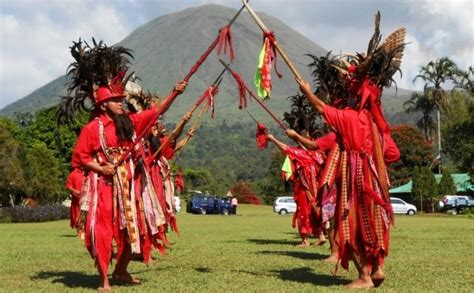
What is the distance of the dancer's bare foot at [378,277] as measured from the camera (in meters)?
8.40

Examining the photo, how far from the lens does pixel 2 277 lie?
989 centimetres

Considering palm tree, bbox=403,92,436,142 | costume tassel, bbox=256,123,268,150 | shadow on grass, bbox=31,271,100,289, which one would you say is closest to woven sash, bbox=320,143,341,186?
costume tassel, bbox=256,123,268,150

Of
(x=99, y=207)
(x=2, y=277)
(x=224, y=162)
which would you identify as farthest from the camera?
(x=224, y=162)

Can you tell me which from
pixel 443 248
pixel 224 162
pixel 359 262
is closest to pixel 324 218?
pixel 359 262

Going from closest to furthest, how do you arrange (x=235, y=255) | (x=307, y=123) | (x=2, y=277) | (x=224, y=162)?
(x=2, y=277)
(x=235, y=255)
(x=307, y=123)
(x=224, y=162)

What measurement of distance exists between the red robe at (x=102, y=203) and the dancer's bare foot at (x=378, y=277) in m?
2.65

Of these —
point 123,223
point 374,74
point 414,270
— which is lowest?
point 414,270

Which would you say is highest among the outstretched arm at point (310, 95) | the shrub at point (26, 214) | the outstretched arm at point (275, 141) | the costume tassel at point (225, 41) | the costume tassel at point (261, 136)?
the costume tassel at point (225, 41)

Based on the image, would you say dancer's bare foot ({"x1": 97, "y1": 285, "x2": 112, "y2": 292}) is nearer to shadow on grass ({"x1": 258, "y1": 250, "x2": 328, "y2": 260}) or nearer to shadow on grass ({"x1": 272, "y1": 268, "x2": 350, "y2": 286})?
shadow on grass ({"x1": 272, "y1": 268, "x2": 350, "y2": 286})

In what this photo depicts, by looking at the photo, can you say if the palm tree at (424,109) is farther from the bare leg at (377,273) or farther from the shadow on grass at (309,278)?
the bare leg at (377,273)

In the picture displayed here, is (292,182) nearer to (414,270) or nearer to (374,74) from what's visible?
(414,270)

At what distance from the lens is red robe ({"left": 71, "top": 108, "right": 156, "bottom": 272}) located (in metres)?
8.41

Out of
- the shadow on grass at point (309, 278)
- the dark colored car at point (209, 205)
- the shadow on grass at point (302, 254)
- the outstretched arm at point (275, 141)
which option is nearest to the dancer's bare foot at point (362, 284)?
the shadow on grass at point (309, 278)

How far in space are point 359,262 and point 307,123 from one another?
599cm
